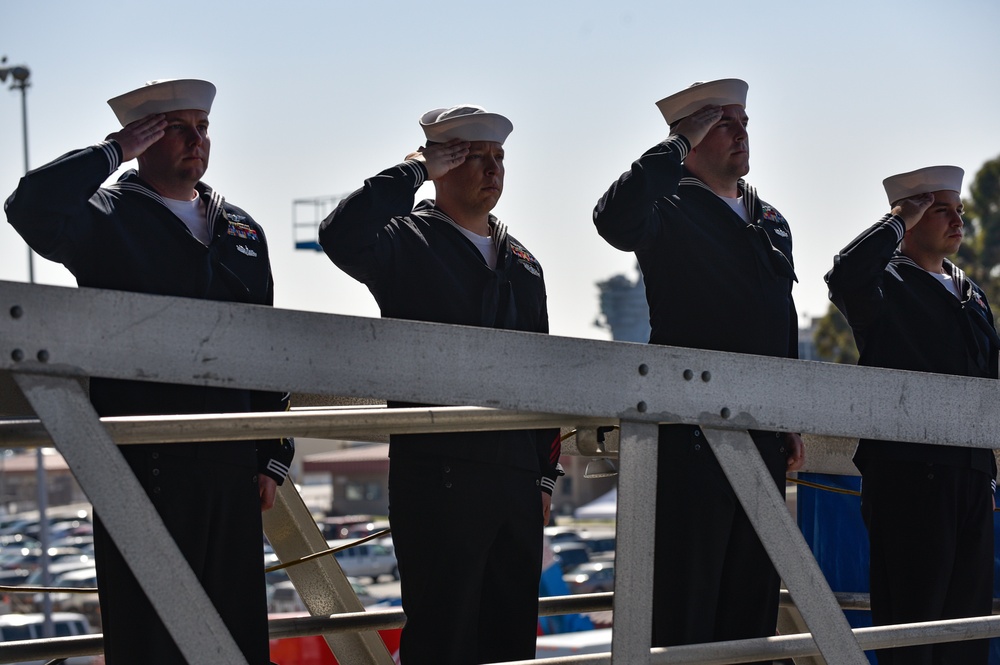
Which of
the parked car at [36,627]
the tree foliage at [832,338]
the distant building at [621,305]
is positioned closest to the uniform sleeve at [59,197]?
the parked car at [36,627]

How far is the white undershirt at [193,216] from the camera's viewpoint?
3203 mm

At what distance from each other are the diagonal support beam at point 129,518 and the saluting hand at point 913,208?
274 centimetres

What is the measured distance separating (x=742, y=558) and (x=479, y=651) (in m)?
0.73

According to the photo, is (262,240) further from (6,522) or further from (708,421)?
(6,522)

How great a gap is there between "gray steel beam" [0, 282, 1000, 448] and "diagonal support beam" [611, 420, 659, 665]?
0.05 m

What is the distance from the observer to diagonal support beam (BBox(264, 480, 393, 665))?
368cm

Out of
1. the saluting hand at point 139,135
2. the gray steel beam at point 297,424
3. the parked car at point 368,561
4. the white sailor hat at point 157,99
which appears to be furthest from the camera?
the parked car at point 368,561

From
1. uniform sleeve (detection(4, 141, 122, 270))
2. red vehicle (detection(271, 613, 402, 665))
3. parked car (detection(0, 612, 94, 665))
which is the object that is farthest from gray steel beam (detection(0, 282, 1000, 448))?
parked car (detection(0, 612, 94, 665))

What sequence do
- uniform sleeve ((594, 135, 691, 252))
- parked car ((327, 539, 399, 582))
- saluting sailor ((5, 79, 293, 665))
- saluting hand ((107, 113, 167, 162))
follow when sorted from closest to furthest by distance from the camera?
saluting sailor ((5, 79, 293, 665)) < saluting hand ((107, 113, 167, 162)) < uniform sleeve ((594, 135, 691, 252)) < parked car ((327, 539, 399, 582))

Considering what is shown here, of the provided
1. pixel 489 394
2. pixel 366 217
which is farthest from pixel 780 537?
pixel 366 217

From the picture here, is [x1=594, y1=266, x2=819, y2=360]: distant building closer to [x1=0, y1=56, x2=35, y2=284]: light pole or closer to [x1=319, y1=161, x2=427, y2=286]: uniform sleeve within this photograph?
[x1=0, y1=56, x2=35, y2=284]: light pole

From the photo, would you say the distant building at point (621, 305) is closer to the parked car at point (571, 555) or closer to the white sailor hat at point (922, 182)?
the parked car at point (571, 555)

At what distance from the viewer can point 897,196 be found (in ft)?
13.5

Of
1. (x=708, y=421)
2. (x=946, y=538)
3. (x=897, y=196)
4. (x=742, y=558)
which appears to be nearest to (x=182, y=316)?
(x=708, y=421)
